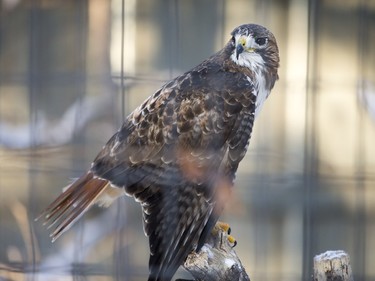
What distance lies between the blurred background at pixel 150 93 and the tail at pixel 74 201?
0.03 meters

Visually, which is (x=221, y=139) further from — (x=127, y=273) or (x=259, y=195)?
(x=127, y=273)

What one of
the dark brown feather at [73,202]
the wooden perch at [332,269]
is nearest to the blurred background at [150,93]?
the dark brown feather at [73,202]

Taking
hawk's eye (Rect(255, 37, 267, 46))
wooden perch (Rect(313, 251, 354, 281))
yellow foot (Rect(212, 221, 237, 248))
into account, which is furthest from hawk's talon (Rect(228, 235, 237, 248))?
hawk's eye (Rect(255, 37, 267, 46))

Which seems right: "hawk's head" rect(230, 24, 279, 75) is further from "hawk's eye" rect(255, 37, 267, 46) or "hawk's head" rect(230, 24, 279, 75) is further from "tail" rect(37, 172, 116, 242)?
"tail" rect(37, 172, 116, 242)

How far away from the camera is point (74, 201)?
1.37m

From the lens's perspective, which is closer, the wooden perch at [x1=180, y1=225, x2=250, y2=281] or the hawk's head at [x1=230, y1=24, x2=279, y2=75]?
the wooden perch at [x1=180, y1=225, x2=250, y2=281]

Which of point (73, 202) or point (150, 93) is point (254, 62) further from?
point (73, 202)

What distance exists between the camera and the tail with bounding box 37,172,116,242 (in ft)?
4.43

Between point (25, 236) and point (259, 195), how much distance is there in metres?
0.40

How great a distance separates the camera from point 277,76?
1.45 metres

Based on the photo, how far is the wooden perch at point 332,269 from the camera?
1.22 m

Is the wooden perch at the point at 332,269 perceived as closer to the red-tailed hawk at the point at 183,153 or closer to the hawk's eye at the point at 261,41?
the red-tailed hawk at the point at 183,153

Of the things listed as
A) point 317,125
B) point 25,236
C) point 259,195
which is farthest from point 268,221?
point 25,236

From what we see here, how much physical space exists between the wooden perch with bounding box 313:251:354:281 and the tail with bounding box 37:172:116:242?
344 mm
